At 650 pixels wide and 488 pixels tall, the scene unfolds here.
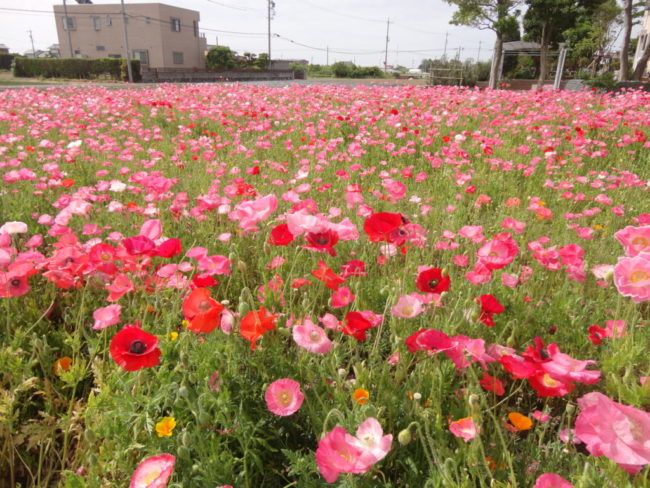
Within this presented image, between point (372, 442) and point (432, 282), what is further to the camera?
point (432, 282)

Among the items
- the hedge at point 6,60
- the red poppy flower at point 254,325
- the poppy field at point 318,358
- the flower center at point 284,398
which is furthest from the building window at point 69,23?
the flower center at point 284,398

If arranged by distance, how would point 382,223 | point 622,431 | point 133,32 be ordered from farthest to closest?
point 133,32
point 382,223
point 622,431

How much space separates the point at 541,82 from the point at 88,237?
21.8 metres

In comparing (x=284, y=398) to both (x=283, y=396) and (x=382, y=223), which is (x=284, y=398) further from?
(x=382, y=223)

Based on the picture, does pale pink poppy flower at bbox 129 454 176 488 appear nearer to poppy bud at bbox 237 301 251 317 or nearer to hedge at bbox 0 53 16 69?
poppy bud at bbox 237 301 251 317

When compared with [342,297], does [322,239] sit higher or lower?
higher

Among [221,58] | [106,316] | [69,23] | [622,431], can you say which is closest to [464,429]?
[622,431]

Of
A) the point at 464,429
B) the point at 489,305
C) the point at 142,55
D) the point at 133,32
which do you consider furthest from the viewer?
the point at 142,55

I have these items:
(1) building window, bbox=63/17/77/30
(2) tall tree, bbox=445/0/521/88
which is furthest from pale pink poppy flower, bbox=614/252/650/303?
(1) building window, bbox=63/17/77/30

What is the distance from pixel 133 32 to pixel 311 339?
4872 centimetres

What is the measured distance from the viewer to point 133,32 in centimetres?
4119

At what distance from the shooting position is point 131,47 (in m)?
41.5

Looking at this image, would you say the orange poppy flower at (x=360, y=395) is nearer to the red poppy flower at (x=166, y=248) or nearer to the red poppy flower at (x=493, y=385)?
the red poppy flower at (x=493, y=385)

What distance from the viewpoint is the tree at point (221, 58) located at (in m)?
43.6
